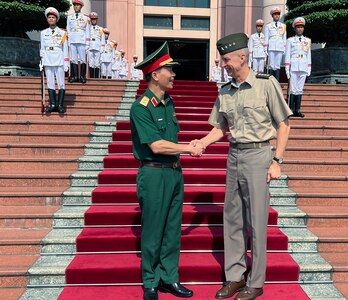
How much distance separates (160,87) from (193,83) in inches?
235

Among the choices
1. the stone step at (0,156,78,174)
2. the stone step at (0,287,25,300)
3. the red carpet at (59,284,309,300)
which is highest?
the stone step at (0,156,78,174)

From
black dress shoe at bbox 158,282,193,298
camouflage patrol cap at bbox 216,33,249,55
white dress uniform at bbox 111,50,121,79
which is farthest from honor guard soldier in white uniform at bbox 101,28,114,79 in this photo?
black dress shoe at bbox 158,282,193,298

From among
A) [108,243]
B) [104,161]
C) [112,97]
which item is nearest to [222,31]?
[112,97]

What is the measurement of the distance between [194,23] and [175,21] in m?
1.10

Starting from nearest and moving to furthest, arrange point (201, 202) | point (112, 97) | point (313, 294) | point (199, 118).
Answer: point (313, 294) < point (201, 202) < point (199, 118) < point (112, 97)

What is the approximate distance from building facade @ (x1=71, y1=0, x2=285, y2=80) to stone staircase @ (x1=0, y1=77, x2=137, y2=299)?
37.2 ft

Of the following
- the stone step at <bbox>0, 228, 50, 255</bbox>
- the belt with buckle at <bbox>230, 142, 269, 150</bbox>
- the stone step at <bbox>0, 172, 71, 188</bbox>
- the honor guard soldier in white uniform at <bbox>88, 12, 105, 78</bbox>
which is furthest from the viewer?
the honor guard soldier in white uniform at <bbox>88, 12, 105, 78</bbox>

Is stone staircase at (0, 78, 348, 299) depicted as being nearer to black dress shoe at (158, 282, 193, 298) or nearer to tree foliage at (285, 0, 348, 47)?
black dress shoe at (158, 282, 193, 298)

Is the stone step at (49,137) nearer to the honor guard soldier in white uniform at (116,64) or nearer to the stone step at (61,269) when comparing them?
the stone step at (61,269)

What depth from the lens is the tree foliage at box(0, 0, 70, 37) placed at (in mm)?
9984

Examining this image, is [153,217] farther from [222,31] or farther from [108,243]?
[222,31]

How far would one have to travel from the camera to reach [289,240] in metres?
3.33

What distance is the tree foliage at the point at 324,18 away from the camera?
32.9ft

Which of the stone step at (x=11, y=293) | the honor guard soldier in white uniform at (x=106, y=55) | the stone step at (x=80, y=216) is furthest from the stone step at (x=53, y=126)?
the honor guard soldier in white uniform at (x=106, y=55)
